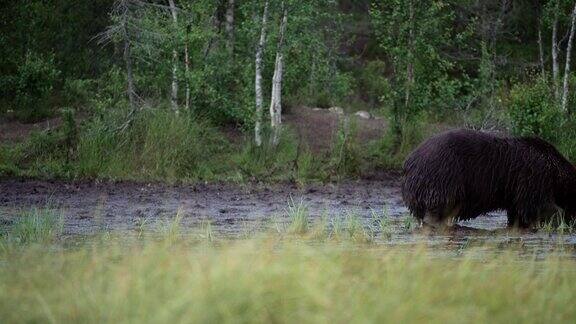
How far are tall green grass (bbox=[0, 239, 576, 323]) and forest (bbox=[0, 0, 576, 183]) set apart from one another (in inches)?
493

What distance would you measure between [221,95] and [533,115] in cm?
664

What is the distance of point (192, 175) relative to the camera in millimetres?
20078

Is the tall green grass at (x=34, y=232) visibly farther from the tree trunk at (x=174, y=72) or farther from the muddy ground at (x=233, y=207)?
the tree trunk at (x=174, y=72)

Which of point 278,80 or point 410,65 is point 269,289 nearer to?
point 278,80

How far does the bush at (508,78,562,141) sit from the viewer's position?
846 inches

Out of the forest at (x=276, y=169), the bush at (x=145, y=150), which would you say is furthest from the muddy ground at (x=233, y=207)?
the bush at (x=145, y=150)

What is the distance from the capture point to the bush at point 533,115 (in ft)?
70.5

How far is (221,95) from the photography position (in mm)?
23219

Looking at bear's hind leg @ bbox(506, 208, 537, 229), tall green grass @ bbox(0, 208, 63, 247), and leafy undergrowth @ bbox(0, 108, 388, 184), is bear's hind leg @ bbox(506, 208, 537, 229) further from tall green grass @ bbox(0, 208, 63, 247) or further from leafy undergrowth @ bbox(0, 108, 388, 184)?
leafy undergrowth @ bbox(0, 108, 388, 184)

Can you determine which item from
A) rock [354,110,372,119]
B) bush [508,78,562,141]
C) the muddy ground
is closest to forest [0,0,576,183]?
bush [508,78,562,141]

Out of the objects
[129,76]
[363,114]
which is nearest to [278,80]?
[129,76]

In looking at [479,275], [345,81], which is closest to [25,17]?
[345,81]

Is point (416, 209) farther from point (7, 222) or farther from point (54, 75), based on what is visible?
point (54, 75)

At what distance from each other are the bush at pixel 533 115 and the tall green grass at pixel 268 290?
570 inches
